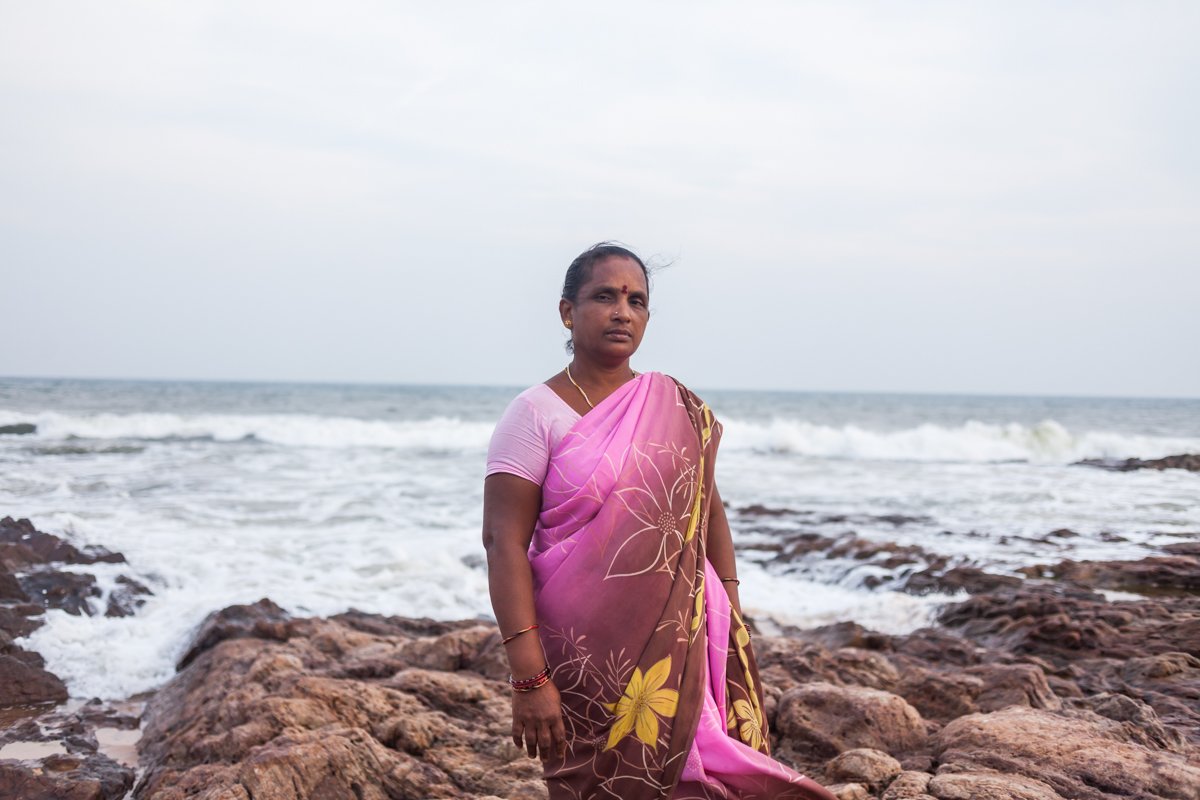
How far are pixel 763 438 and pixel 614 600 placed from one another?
28.9 m

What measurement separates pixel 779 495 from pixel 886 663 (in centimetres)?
1166

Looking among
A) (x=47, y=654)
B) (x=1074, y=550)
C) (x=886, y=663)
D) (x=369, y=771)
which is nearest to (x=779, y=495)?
(x=1074, y=550)

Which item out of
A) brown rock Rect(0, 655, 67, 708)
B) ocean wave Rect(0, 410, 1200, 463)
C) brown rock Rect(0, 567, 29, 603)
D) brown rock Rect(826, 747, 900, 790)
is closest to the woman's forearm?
brown rock Rect(826, 747, 900, 790)

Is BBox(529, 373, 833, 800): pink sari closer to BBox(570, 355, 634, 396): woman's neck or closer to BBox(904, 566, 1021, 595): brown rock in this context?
BBox(570, 355, 634, 396): woman's neck

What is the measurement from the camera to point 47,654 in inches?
234

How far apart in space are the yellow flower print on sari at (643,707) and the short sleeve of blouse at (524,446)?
514mm

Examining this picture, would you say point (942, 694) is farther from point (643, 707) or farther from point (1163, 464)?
point (1163, 464)

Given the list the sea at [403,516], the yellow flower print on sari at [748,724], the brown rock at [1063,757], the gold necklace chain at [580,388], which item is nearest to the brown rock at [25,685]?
the sea at [403,516]

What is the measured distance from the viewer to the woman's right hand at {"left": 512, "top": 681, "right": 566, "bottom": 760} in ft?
6.73

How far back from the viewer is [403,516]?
482 inches

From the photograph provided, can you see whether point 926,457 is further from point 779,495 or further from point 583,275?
point 583,275

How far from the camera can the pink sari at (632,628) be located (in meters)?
2.05

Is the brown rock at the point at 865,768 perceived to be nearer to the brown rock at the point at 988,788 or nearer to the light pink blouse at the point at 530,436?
the brown rock at the point at 988,788

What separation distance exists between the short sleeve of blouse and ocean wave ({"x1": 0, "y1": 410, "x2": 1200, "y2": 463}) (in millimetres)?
23862
